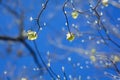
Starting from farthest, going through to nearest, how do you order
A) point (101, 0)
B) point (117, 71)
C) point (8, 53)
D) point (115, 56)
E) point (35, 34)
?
1. point (8, 53)
2. point (115, 56)
3. point (117, 71)
4. point (101, 0)
5. point (35, 34)

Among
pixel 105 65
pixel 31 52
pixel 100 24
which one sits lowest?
pixel 31 52

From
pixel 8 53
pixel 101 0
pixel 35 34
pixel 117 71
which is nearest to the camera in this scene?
pixel 35 34

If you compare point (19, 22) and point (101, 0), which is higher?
point (101, 0)

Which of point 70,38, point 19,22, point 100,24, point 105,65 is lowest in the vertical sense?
point 19,22

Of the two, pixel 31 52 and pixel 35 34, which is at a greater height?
pixel 35 34

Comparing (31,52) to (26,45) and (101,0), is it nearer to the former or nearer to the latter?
(26,45)

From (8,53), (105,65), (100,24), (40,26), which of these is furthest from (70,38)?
(8,53)


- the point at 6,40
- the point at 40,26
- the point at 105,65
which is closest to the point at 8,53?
the point at 6,40

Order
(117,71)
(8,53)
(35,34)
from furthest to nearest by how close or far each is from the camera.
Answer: (8,53), (117,71), (35,34)

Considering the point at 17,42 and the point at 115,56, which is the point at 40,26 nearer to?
the point at 115,56

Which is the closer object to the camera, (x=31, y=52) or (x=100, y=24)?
(x=100, y=24)
